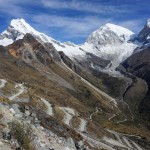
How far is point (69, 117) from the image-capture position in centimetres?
15938

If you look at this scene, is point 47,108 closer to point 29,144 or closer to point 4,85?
point 4,85

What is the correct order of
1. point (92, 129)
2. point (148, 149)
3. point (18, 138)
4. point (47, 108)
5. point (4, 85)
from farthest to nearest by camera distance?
point (4, 85), point (47, 108), point (148, 149), point (92, 129), point (18, 138)

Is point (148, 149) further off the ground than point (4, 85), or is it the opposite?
point (4, 85)

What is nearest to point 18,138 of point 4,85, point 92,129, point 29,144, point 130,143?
point 29,144

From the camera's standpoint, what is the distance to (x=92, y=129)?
142625 mm

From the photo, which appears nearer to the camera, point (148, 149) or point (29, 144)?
point (29, 144)

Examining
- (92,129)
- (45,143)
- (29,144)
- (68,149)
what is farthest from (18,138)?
(92,129)

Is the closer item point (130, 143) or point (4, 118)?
point (4, 118)

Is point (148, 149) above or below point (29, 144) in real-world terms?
below

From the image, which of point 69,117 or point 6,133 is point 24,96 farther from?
point 6,133

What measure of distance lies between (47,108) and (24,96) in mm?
16001

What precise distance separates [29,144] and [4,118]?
7842 millimetres

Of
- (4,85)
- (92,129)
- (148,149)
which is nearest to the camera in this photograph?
(92,129)

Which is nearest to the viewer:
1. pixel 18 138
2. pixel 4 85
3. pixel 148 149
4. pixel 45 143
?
pixel 18 138
